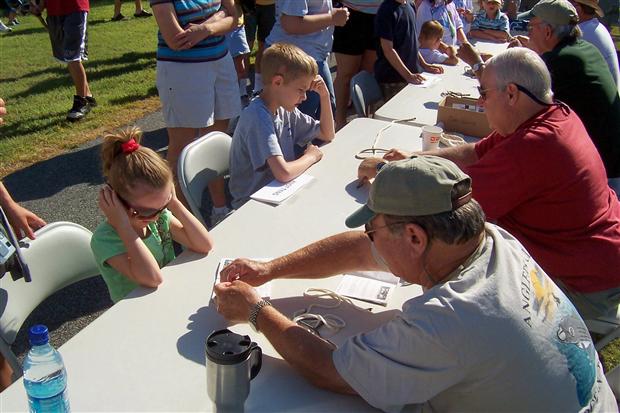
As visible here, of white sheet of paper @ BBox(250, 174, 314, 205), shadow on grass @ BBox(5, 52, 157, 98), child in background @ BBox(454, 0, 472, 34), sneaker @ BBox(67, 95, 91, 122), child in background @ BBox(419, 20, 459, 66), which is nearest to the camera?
white sheet of paper @ BBox(250, 174, 314, 205)

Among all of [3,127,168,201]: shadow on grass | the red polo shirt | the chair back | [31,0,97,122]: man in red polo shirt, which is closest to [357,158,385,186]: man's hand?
the red polo shirt

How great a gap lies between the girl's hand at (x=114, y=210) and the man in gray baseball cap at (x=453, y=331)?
729 mm

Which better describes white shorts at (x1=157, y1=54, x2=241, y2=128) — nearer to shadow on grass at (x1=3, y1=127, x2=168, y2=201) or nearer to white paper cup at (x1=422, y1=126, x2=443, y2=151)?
shadow on grass at (x1=3, y1=127, x2=168, y2=201)

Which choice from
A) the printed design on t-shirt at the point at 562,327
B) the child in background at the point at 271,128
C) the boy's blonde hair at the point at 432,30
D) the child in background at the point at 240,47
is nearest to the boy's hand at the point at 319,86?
the child in background at the point at 271,128

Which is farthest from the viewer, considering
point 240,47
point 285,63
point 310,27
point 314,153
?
point 240,47

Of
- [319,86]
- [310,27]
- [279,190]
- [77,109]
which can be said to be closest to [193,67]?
[319,86]

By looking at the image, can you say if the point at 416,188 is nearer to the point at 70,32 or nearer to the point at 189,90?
the point at 189,90

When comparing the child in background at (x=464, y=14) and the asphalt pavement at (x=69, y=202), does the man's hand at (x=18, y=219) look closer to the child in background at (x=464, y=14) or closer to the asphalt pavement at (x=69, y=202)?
the asphalt pavement at (x=69, y=202)

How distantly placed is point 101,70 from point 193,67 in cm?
467

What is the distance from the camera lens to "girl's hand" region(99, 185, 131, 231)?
1962 mm

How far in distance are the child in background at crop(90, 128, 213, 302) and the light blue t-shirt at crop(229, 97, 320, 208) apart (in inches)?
28.6

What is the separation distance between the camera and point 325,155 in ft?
10.00

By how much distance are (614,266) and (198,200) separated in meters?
1.80

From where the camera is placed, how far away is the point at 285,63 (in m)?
2.76
